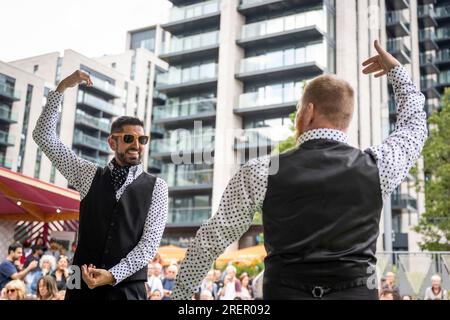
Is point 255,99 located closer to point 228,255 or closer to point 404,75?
point 228,255

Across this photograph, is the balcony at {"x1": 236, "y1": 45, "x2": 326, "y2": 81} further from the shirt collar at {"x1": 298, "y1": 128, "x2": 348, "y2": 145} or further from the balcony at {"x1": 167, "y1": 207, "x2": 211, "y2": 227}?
the shirt collar at {"x1": 298, "y1": 128, "x2": 348, "y2": 145}

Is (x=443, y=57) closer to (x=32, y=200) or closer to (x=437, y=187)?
(x=437, y=187)

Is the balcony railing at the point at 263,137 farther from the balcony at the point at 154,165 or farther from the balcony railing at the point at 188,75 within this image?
the balcony at the point at 154,165

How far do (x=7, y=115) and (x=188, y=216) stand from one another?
11.7m

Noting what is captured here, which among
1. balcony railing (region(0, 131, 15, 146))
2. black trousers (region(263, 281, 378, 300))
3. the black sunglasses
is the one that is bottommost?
black trousers (region(263, 281, 378, 300))

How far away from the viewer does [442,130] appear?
9422 mm

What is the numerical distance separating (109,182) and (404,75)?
74 centimetres

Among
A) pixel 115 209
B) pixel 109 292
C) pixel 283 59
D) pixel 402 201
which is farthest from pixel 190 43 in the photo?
pixel 109 292

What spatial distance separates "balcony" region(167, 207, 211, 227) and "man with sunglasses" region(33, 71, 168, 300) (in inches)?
522

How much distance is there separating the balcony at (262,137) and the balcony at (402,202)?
3963 mm

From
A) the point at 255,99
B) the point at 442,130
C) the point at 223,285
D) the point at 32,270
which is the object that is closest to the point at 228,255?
the point at 223,285

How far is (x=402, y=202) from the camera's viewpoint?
564 inches

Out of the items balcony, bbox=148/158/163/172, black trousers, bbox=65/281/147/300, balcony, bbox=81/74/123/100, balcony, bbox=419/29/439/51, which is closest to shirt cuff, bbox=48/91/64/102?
black trousers, bbox=65/281/147/300

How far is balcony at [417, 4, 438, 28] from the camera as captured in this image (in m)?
12.3
